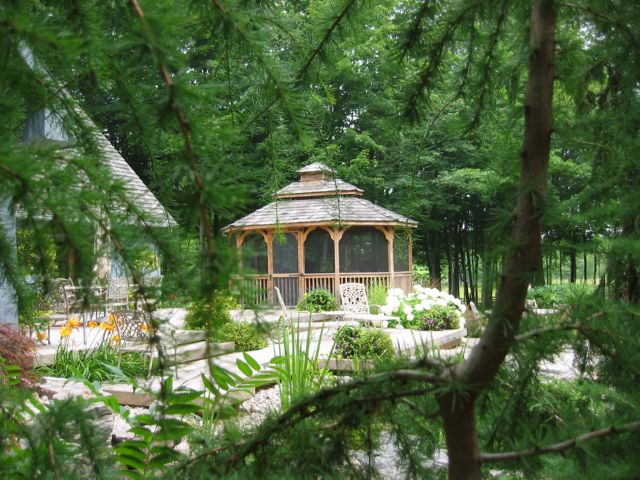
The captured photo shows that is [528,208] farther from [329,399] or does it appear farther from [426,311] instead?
[426,311]

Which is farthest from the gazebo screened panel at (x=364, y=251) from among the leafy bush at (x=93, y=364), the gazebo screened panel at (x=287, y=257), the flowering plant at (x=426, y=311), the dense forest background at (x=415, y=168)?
the dense forest background at (x=415, y=168)

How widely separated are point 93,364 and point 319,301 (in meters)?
8.82

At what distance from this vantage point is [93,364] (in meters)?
6.69

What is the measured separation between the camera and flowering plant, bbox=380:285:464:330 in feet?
33.7

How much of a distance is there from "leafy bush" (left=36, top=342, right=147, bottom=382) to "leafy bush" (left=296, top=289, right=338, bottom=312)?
7.93m

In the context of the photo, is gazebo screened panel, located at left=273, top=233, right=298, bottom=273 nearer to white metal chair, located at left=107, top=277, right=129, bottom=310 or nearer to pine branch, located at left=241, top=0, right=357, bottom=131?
white metal chair, located at left=107, top=277, right=129, bottom=310

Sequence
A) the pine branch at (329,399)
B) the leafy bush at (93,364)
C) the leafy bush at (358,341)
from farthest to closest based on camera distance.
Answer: the leafy bush at (358,341) < the leafy bush at (93,364) < the pine branch at (329,399)

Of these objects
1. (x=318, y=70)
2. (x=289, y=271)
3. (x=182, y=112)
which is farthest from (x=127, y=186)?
(x=289, y=271)

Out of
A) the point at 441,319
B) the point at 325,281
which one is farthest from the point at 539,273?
the point at 325,281

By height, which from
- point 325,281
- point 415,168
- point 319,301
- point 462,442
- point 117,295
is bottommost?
point 319,301

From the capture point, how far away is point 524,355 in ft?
3.30

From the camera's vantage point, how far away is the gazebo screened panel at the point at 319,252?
1708 centimetres

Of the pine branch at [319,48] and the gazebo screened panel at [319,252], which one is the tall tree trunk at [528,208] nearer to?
the pine branch at [319,48]

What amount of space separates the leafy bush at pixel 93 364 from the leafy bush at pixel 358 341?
7.68 ft
